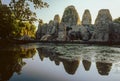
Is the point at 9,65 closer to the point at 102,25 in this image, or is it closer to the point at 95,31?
the point at 95,31

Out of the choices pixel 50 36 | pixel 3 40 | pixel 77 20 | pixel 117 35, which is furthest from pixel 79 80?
pixel 77 20

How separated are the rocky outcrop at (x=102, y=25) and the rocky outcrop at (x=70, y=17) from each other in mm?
17414

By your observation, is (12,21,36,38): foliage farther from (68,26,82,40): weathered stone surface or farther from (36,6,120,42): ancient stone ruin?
(68,26,82,40): weathered stone surface

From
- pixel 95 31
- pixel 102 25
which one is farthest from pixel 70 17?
pixel 95 31

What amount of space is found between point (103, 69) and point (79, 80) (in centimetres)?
424

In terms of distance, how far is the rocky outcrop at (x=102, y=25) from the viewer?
2665 inches

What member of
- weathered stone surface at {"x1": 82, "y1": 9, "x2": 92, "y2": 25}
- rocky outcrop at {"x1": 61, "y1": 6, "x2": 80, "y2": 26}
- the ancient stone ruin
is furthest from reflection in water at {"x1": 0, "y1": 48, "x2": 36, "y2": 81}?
weathered stone surface at {"x1": 82, "y1": 9, "x2": 92, "y2": 25}

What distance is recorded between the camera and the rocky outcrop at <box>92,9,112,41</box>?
67.7 metres

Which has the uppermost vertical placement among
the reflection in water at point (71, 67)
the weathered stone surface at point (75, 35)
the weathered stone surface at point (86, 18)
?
the weathered stone surface at point (86, 18)

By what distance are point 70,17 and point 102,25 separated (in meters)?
25.4

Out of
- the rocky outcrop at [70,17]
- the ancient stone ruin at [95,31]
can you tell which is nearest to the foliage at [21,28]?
the ancient stone ruin at [95,31]

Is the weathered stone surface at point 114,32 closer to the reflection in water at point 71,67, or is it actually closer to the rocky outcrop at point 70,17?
the rocky outcrop at point 70,17

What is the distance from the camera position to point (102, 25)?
72000 millimetres

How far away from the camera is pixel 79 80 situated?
39.1ft
